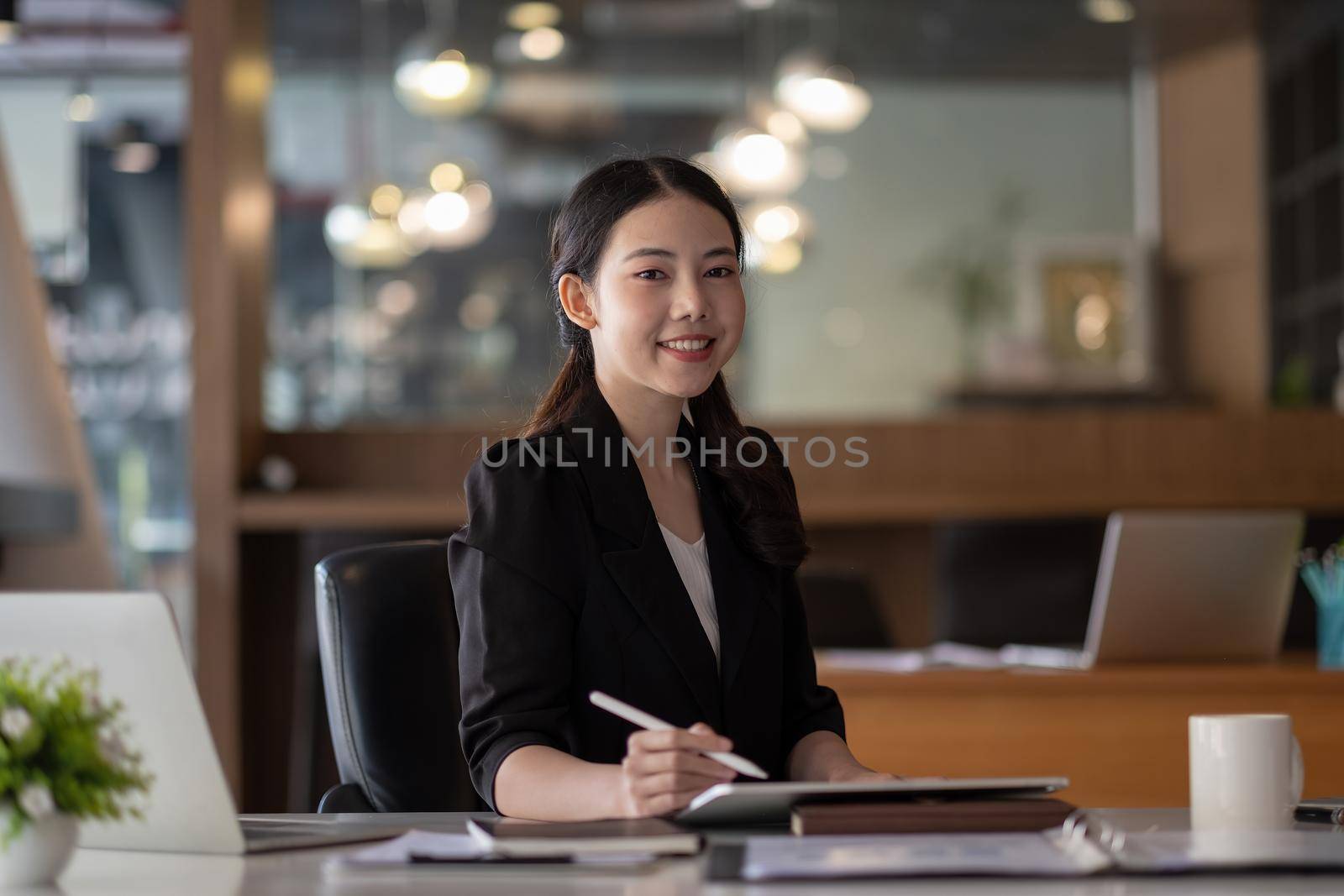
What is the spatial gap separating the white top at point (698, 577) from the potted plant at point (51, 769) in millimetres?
552

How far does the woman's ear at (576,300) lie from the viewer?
1457 millimetres

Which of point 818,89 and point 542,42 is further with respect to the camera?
point 542,42

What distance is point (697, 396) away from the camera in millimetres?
1531

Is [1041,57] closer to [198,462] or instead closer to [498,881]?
[198,462]

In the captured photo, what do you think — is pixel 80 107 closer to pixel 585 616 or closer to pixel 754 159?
pixel 754 159

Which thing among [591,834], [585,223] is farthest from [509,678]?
[585,223]

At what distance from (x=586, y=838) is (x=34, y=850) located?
36cm

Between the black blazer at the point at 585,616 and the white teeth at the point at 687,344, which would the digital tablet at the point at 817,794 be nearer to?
the black blazer at the point at 585,616

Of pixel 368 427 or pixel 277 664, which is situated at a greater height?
pixel 368 427

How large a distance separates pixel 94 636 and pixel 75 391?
7.36 meters

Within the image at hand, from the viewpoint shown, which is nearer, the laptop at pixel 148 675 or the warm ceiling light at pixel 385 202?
the laptop at pixel 148 675

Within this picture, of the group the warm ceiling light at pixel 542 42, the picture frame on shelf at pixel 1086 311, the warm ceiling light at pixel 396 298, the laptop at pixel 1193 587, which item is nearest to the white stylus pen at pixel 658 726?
the laptop at pixel 1193 587

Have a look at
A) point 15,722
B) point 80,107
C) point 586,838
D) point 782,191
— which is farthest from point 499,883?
point 80,107

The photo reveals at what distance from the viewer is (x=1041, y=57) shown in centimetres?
702
